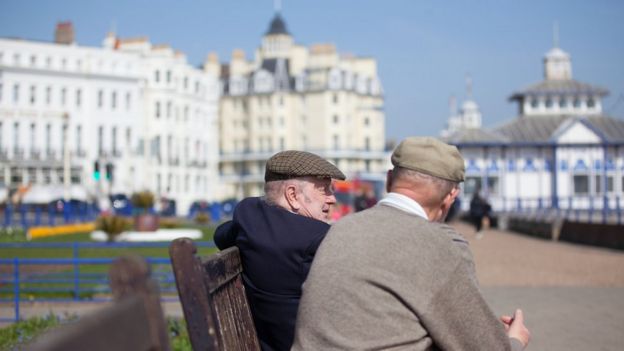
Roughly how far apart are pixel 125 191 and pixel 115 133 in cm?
577

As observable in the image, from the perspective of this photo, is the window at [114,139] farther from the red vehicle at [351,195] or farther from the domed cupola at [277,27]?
the domed cupola at [277,27]

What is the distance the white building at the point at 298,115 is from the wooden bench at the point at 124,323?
111 m

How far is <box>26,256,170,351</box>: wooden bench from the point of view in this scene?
6.19 feet

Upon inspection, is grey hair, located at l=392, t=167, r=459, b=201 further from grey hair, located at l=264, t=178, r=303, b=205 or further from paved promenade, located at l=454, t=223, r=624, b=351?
paved promenade, located at l=454, t=223, r=624, b=351

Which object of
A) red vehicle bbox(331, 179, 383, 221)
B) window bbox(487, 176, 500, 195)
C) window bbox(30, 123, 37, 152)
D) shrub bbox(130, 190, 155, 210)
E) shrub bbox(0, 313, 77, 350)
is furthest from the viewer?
window bbox(30, 123, 37, 152)

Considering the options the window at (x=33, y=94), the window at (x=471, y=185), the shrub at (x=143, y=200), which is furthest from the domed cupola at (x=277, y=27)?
the shrub at (x=143, y=200)

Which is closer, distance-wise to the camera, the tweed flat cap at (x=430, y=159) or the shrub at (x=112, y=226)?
the tweed flat cap at (x=430, y=159)

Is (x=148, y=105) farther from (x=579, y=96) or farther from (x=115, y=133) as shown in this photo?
(x=579, y=96)

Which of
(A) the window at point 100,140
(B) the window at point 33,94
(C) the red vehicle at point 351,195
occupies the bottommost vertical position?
(C) the red vehicle at point 351,195

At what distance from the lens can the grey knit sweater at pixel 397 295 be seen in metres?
3.56

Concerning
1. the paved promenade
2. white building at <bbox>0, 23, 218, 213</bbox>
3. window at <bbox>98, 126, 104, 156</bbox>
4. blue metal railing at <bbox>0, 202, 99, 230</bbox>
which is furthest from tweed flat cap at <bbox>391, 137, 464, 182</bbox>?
window at <bbox>98, 126, 104, 156</bbox>

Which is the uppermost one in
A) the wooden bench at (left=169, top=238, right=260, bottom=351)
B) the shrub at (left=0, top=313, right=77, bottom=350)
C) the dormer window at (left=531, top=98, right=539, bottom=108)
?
the dormer window at (left=531, top=98, right=539, bottom=108)

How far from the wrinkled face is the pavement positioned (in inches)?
210

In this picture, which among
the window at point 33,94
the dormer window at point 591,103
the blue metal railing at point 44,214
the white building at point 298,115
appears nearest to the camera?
the blue metal railing at point 44,214
